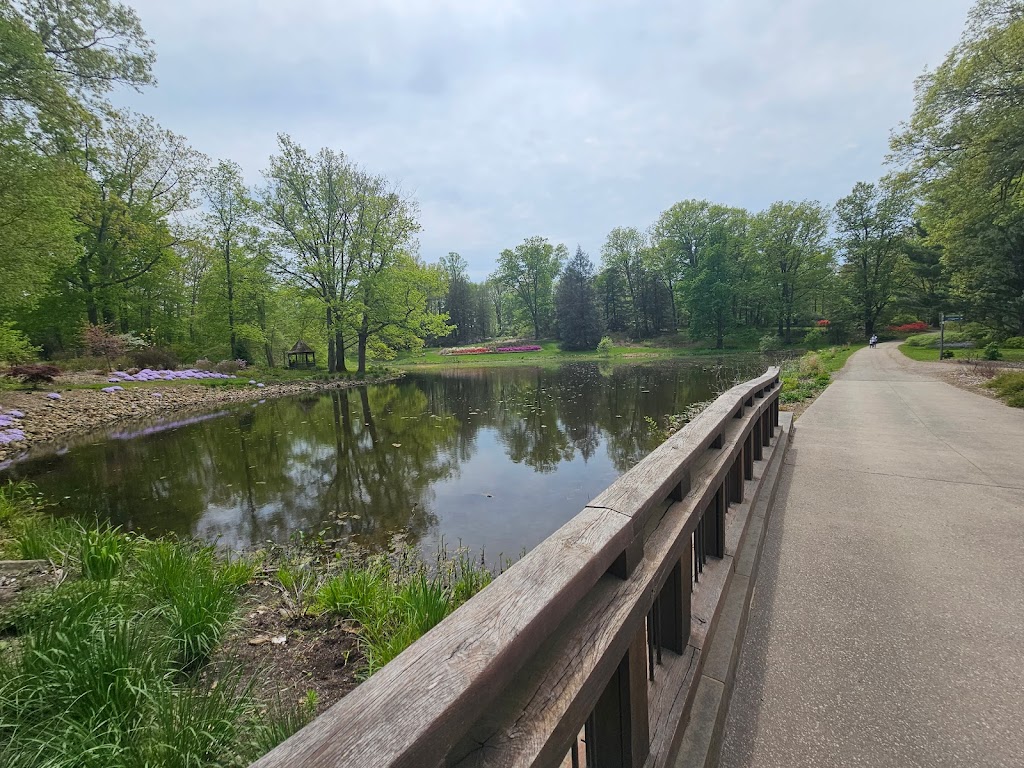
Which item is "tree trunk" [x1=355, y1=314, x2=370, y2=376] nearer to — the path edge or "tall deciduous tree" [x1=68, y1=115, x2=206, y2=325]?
"tall deciduous tree" [x1=68, y1=115, x2=206, y2=325]

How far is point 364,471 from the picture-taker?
26.7 ft

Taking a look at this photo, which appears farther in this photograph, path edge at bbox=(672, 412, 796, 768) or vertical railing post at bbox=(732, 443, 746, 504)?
vertical railing post at bbox=(732, 443, 746, 504)

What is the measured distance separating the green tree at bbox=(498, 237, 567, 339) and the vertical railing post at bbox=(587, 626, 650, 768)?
6480 centimetres

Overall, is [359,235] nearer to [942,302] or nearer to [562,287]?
[562,287]

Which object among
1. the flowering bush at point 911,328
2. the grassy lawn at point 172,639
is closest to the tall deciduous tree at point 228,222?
the grassy lawn at point 172,639

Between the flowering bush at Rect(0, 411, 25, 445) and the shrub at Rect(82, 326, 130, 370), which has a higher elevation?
the shrub at Rect(82, 326, 130, 370)

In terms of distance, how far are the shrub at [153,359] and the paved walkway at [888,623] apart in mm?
26934

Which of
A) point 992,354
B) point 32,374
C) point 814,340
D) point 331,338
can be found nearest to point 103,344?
point 32,374

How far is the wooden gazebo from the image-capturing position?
30.7 metres

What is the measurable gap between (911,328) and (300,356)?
57.1m

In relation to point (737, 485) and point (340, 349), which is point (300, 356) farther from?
point (737, 485)

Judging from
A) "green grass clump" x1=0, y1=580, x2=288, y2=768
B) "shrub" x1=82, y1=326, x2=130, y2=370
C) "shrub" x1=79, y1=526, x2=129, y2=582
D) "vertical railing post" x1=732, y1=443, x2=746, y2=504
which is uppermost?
"shrub" x1=82, y1=326, x2=130, y2=370

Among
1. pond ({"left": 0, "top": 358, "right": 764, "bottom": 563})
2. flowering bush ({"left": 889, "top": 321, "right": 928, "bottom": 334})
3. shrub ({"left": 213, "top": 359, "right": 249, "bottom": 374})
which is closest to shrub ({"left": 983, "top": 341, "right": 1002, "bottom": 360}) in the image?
pond ({"left": 0, "top": 358, "right": 764, "bottom": 563})

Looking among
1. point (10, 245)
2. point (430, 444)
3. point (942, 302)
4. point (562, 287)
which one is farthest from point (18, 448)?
point (562, 287)
